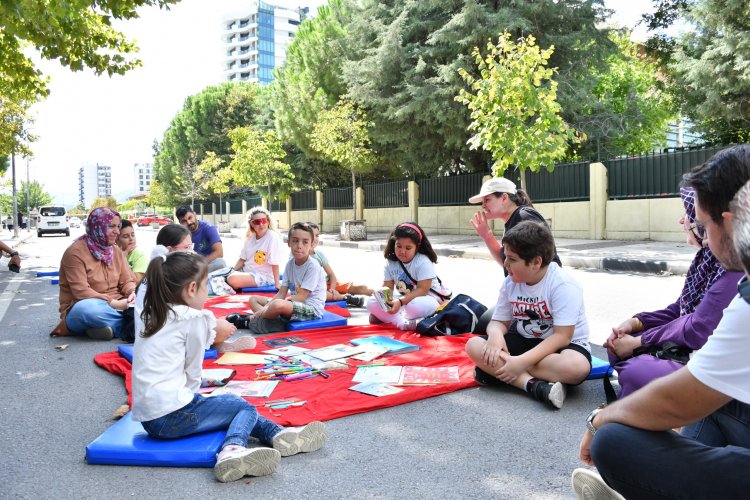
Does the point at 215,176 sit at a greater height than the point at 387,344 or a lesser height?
greater

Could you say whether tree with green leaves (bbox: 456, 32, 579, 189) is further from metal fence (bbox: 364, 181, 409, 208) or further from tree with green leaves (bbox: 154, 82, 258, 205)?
tree with green leaves (bbox: 154, 82, 258, 205)

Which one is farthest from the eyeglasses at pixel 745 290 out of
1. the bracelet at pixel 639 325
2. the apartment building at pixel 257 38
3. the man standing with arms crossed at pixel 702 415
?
the apartment building at pixel 257 38

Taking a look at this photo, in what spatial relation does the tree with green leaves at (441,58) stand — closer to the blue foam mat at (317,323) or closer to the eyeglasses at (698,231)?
the blue foam mat at (317,323)

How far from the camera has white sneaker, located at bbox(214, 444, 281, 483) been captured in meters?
3.24

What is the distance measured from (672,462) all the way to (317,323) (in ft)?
17.5

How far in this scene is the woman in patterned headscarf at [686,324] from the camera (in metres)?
3.45

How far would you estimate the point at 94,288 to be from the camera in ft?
23.6

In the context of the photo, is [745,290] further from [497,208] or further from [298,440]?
[497,208]

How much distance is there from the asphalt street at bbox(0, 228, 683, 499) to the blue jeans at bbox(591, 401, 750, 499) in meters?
0.86

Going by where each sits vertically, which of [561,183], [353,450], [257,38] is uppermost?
[257,38]

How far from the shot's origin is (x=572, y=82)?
64.0 feet

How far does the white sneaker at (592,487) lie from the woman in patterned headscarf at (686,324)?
1296 mm

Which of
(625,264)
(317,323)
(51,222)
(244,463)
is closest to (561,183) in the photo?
(625,264)

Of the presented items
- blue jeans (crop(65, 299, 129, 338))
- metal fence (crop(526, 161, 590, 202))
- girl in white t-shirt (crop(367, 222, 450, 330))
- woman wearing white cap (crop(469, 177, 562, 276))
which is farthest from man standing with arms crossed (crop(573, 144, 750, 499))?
metal fence (crop(526, 161, 590, 202))
